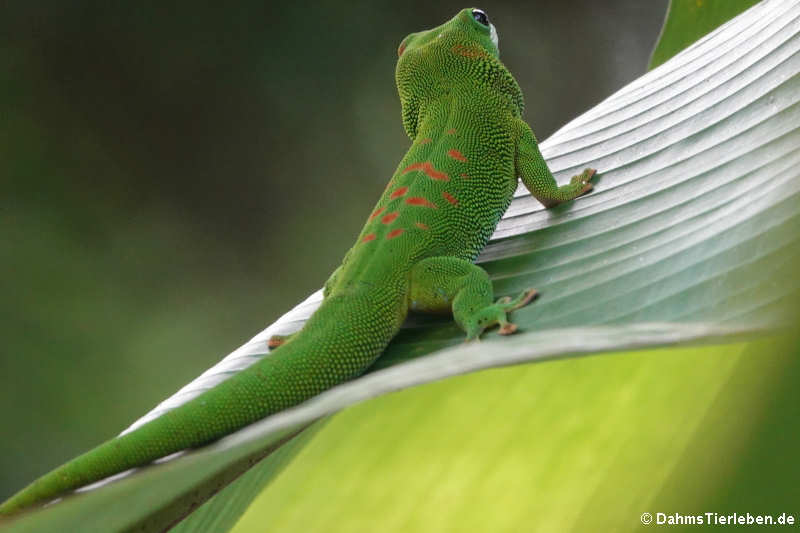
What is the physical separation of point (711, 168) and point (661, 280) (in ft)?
0.74

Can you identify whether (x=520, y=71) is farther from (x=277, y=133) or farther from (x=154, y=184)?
(x=154, y=184)

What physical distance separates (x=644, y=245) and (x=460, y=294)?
35 cm

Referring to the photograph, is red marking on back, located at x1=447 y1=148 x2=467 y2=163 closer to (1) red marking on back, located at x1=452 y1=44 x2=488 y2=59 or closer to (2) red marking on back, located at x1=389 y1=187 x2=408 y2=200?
(2) red marking on back, located at x1=389 y1=187 x2=408 y2=200

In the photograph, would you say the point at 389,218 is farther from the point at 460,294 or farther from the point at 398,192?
the point at 460,294

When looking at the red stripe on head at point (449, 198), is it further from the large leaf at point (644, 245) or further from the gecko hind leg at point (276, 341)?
the gecko hind leg at point (276, 341)

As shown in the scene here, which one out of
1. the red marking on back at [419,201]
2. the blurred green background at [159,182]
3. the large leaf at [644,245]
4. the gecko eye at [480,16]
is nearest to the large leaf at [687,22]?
the large leaf at [644,245]

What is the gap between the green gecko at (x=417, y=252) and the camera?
28.6 inches

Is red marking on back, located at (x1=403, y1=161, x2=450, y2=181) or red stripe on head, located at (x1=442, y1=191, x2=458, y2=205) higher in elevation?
red marking on back, located at (x1=403, y1=161, x2=450, y2=181)

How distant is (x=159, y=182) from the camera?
4.86 feet

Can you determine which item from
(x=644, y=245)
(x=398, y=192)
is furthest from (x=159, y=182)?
(x=644, y=245)

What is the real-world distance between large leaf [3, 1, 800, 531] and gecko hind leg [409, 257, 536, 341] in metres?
0.03

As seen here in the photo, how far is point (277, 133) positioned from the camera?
5.17ft

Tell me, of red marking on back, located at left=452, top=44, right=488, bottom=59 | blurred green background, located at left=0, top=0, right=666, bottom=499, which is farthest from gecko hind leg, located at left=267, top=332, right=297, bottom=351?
red marking on back, located at left=452, top=44, right=488, bottom=59

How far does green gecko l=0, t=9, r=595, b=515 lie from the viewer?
727 millimetres
